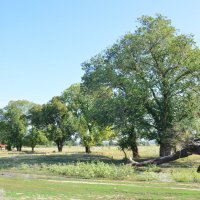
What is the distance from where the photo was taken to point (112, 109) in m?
47.0

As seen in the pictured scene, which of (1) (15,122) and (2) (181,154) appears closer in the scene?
(2) (181,154)

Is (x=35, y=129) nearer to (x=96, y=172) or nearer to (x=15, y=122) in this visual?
(x=15, y=122)

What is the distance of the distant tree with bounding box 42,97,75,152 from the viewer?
86375 millimetres

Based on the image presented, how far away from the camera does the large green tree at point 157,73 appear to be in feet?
158

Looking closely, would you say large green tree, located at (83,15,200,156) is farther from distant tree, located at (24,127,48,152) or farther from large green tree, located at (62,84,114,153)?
distant tree, located at (24,127,48,152)

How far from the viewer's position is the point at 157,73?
49406mm

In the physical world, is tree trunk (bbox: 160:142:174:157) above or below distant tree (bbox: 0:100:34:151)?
below

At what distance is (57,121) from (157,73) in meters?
44.2

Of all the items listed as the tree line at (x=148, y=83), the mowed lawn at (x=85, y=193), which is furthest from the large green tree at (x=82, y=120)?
the mowed lawn at (x=85, y=193)

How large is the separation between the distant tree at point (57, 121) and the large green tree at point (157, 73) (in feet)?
119

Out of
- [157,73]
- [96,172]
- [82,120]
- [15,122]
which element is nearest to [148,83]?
[157,73]

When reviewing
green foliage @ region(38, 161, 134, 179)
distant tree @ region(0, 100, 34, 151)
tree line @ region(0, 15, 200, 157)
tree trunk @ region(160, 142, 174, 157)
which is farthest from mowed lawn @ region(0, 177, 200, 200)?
distant tree @ region(0, 100, 34, 151)

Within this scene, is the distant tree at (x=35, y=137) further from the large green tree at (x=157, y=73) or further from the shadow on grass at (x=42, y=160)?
the large green tree at (x=157, y=73)

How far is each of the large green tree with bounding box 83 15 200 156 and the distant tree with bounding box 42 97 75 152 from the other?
36204mm
